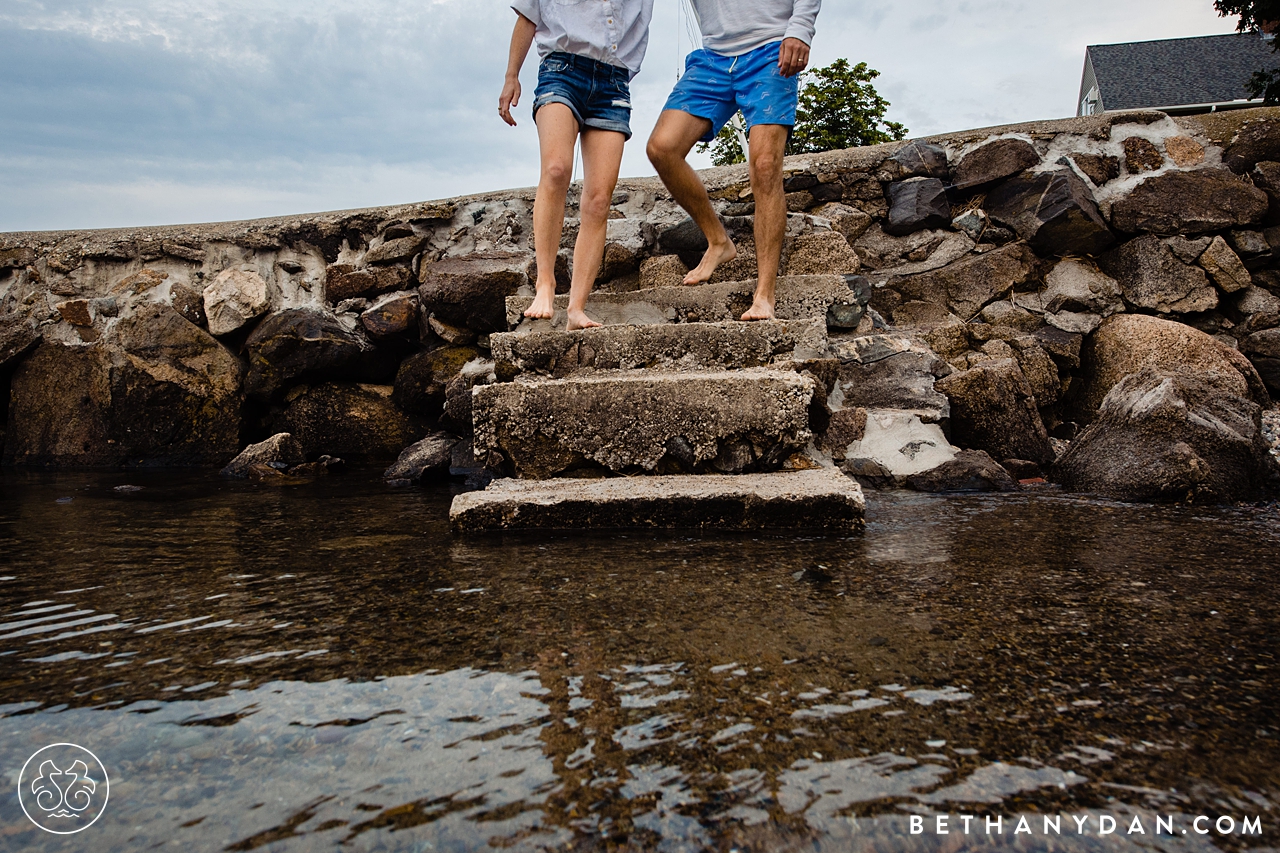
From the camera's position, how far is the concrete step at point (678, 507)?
1.85 metres

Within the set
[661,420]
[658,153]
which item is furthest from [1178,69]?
[661,420]

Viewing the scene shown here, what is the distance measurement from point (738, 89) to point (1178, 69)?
731 inches

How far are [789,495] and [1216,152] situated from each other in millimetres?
3536

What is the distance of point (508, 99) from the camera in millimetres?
2855

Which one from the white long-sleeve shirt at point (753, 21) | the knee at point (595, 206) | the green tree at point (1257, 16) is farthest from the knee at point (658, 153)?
the green tree at point (1257, 16)

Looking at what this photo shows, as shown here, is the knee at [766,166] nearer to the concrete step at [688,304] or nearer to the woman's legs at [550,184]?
the concrete step at [688,304]

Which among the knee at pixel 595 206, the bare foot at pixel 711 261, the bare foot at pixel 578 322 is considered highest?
the knee at pixel 595 206

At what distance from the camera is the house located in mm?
15141

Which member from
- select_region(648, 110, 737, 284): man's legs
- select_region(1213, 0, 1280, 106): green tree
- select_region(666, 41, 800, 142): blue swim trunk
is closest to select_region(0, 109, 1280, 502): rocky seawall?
select_region(648, 110, 737, 284): man's legs

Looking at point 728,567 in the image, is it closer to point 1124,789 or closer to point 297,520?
point 1124,789

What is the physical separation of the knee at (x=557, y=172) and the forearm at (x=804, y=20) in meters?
0.93

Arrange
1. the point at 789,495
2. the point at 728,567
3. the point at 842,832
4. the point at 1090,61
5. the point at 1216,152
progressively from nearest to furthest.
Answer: the point at 842,832 < the point at 728,567 < the point at 789,495 < the point at 1216,152 < the point at 1090,61

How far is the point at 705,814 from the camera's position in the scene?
0.67 metres

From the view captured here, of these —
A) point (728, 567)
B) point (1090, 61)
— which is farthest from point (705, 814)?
point (1090, 61)
